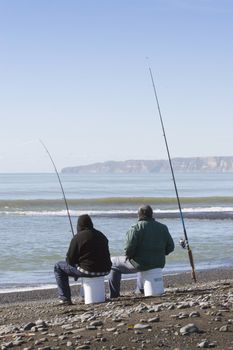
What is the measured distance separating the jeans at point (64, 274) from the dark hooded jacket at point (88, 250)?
0.32 feet

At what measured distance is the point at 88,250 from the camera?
9820 mm

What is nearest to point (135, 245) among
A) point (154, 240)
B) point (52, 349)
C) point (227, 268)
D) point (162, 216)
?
point (154, 240)

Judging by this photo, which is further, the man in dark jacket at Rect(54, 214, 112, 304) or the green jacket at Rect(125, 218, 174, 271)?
the green jacket at Rect(125, 218, 174, 271)

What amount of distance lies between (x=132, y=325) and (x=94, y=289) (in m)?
2.49

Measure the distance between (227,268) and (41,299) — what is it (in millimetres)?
5668

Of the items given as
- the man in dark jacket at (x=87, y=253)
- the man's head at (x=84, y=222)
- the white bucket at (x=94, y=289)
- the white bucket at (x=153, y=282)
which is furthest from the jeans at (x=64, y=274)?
the white bucket at (x=153, y=282)

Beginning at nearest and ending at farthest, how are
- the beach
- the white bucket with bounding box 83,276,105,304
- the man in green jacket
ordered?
the beach, the white bucket with bounding box 83,276,105,304, the man in green jacket

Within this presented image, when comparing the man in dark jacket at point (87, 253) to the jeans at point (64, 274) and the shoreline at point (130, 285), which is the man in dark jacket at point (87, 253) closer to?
the jeans at point (64, 274)

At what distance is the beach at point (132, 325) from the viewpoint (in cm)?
692

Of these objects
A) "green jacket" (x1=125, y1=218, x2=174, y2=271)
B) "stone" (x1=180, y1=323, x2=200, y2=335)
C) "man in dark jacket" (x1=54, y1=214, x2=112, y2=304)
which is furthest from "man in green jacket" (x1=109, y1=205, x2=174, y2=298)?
"stone" (x1=180, y1=323, x2=200, y2=335)

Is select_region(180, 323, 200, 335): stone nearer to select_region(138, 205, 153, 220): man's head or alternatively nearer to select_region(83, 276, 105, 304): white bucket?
select_region(83, 276, 105, 304): white bucket

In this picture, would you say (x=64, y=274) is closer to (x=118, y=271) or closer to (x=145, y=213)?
(x=118, y=271)

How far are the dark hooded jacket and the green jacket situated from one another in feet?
1.30

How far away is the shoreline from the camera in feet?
43.8
